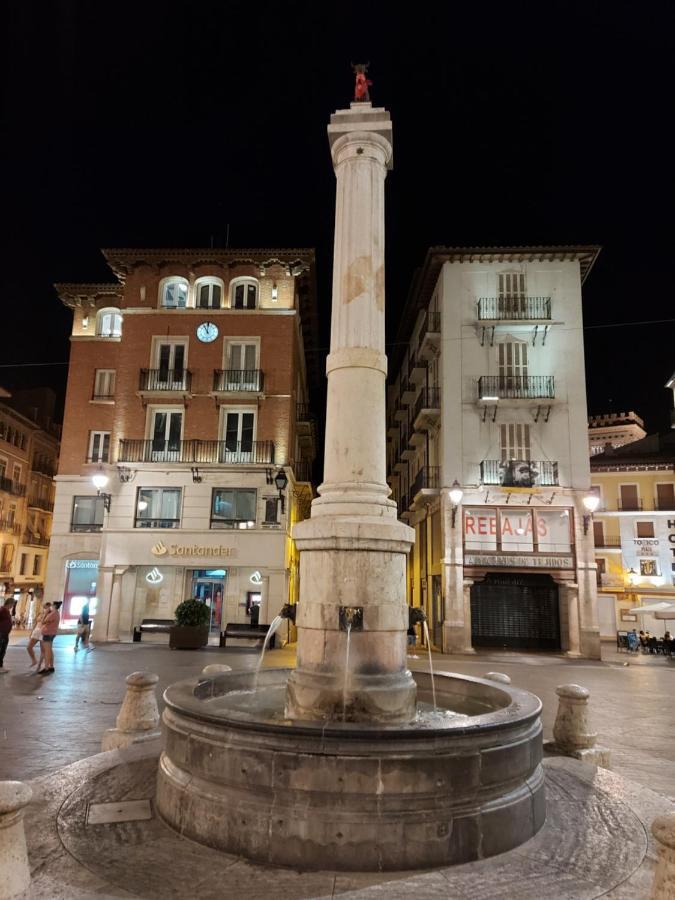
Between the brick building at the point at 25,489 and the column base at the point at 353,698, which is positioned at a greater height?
the brick building at the point at 25,489

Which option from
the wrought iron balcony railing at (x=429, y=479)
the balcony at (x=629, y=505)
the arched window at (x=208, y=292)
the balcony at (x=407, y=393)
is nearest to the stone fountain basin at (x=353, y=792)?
the wrought iron balcony railing at (x=429, y=479)

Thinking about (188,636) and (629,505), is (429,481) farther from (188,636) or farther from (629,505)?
(629,505)

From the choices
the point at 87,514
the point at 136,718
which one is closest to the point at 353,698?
the point at 136,718

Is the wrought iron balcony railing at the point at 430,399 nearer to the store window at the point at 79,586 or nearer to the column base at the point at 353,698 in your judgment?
the store window at the point at 79,586

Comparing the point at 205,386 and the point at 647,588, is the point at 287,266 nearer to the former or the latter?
the point at 205,386

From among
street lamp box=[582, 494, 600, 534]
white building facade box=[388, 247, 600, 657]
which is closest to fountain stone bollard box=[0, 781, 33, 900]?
white building facade box=[388, 247, 600, 657]

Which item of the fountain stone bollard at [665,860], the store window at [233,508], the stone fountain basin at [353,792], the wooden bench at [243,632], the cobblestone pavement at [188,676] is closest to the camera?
the fountain stone bollard at [665,860]

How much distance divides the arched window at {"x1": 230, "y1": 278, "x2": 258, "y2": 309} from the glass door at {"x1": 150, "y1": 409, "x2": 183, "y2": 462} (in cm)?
605

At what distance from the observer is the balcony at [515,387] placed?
2777 cm

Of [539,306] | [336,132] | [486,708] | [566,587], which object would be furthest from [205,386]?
[486,708]

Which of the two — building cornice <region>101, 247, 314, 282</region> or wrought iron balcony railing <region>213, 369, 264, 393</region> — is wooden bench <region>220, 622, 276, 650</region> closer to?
wrought iron balcony railing <region>213, 369, 264, 393</region>

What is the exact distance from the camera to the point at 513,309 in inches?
1129

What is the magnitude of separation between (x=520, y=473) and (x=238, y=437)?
12.6 m

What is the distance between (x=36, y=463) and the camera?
47.3 m
